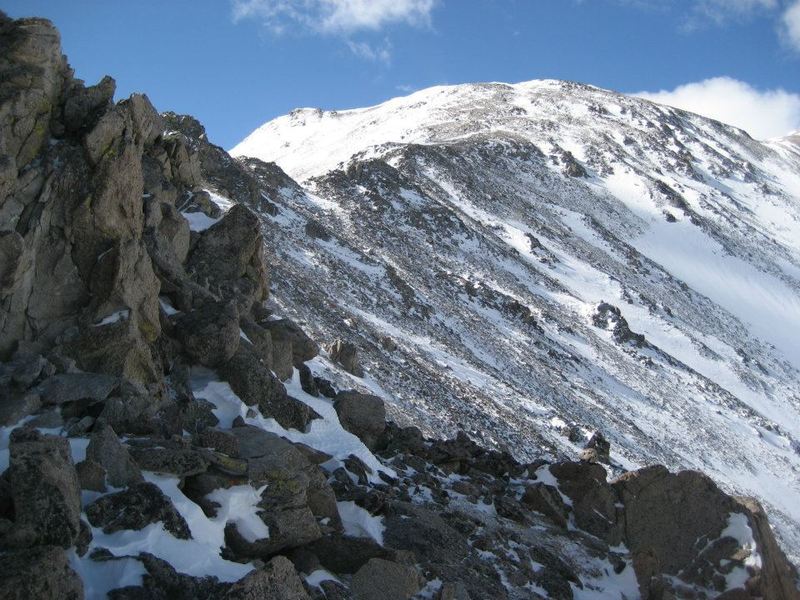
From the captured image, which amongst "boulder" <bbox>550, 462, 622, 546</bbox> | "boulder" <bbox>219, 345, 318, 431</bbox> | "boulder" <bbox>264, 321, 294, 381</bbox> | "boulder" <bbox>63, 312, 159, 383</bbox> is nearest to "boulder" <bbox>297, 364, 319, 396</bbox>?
"boulder" <bbox>264, 321, 294, 381</bbox>

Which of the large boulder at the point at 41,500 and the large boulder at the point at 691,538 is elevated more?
the large boulder at the point at 691,538

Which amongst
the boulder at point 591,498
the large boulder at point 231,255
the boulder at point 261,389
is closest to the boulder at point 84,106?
the large boulder at point 231,255

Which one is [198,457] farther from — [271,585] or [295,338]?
[295,338]

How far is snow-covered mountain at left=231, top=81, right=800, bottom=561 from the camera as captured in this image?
109 feet

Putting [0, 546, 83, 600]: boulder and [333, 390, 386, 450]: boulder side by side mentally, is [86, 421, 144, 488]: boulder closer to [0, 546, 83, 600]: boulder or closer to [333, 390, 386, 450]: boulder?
[0, 546, 83, 600]: boulder

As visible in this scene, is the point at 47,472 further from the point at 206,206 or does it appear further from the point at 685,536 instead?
the point at 685,536

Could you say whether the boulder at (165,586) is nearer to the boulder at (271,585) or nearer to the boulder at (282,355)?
the boulder at (271,585)

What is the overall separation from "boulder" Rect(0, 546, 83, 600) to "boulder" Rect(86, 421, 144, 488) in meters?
1.79

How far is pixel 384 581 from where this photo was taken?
401 inches

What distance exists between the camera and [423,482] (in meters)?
15.9

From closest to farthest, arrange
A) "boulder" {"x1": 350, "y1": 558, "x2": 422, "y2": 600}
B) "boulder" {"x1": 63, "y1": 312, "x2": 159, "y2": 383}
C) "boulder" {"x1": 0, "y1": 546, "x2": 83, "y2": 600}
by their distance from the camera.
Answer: "boulder" {"x1": 0, "y1": 546, "x2": 83, "y2": 600}
"boulder" {"x1": 350, "y1": 558, "x2": 422, "y2": 600}
"boulder" {"x1": 63, "y1": 312, "x2": 159, "y2": 383}

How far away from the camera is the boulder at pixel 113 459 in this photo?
8883mm

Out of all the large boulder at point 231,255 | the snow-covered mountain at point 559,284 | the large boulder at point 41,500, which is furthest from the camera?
the snow-covered mountain at point 559,284

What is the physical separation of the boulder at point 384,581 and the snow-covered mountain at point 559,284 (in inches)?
524
